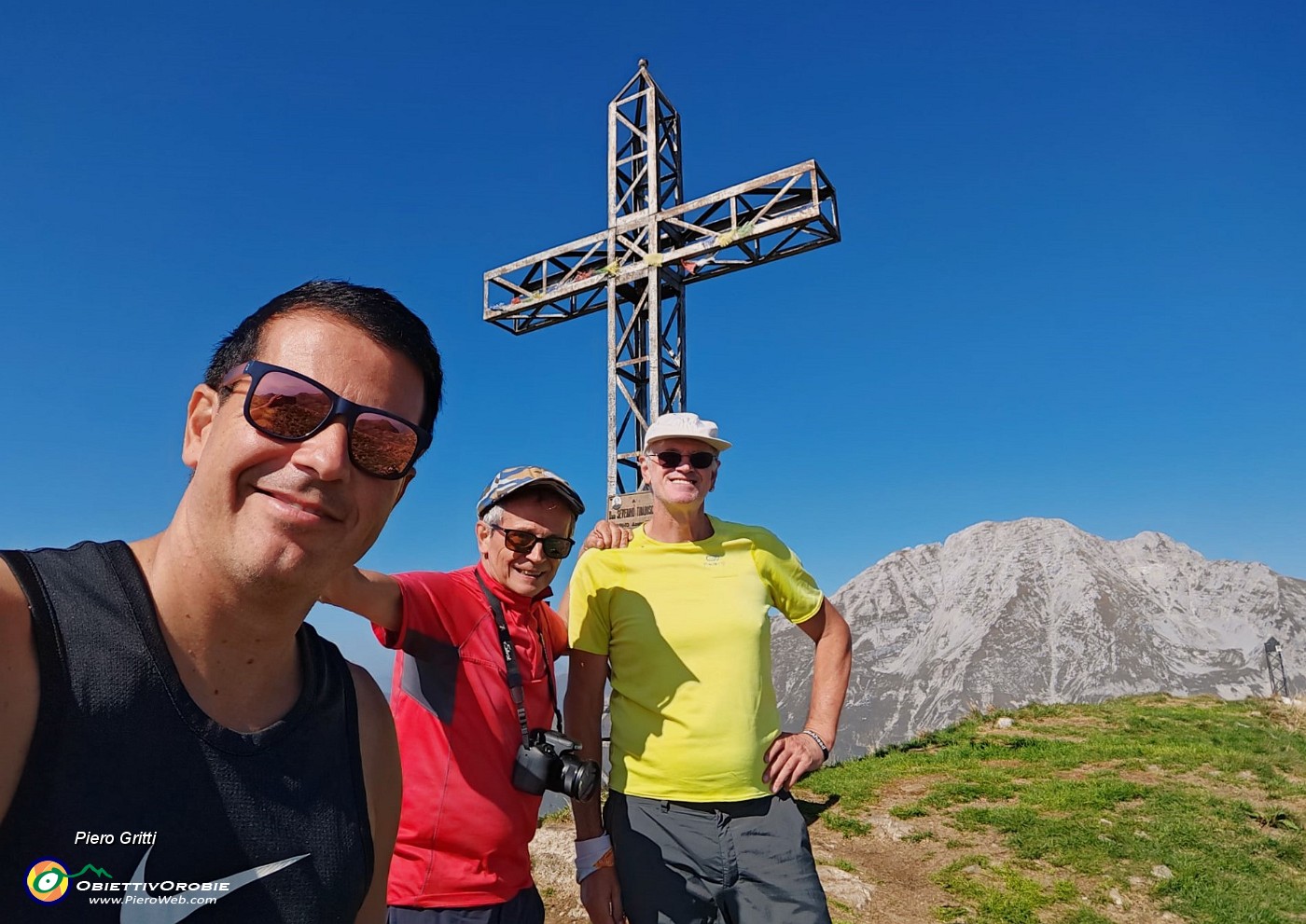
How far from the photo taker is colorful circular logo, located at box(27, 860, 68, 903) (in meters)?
1.07

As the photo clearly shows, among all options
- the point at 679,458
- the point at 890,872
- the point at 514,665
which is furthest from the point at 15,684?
the point at 890,872

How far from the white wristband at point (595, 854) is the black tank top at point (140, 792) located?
170 centimetres

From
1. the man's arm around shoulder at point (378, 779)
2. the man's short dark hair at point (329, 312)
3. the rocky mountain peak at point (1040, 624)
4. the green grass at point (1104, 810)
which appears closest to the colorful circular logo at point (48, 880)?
the man's arm around shoulder at point (378, 779)

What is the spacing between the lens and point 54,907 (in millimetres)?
1085

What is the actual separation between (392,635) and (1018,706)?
1583 cm

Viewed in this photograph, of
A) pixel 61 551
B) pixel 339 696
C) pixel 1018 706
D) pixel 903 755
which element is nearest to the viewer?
pixel 61 551

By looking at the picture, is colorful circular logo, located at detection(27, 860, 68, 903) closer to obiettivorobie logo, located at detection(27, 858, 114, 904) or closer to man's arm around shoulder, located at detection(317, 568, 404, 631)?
obiettivorobie logo, located at detection(27, 858, 114, 904)

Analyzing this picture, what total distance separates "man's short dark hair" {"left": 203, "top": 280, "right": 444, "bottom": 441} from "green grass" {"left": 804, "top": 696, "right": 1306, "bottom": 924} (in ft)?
22.5

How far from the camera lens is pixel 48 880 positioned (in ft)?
3.54

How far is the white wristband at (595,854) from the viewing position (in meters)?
2.99

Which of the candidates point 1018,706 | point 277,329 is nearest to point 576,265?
point 277,329

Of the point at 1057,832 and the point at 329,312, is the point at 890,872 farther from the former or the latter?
the point at 329,312

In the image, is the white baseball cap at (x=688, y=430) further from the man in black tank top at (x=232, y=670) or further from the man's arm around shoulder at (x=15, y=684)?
the man's arm around shoulder at (x=15, y=684)

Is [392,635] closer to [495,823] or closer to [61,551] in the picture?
[495,823]
